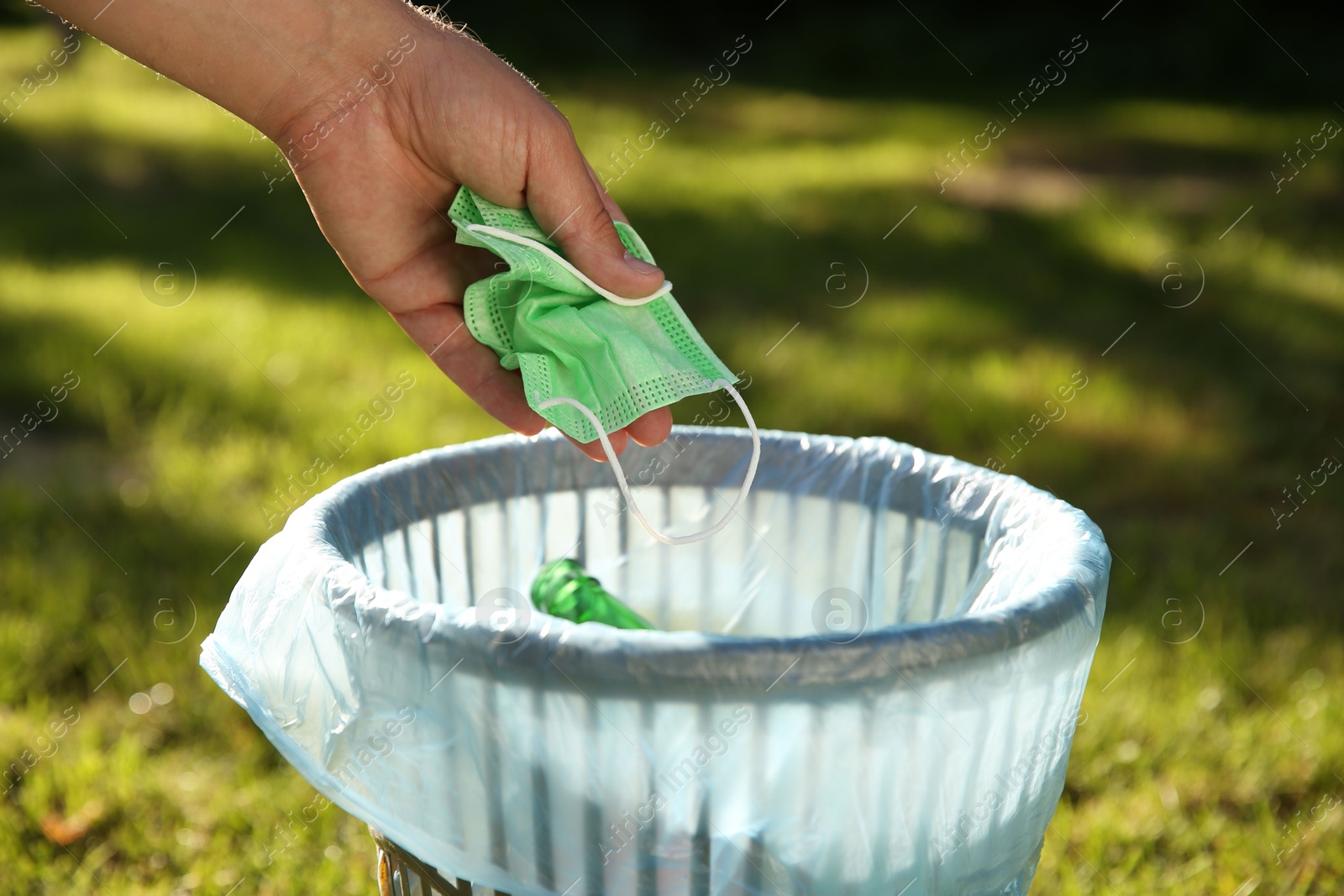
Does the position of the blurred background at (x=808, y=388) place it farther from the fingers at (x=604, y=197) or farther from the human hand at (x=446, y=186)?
the fingers at (x=604, y=197)

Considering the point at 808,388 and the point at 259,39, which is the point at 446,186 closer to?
the point at 259,39

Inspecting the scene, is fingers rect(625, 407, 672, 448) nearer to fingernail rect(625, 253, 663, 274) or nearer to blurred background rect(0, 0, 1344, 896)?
fingernail rect(625, 253, 663, 274)

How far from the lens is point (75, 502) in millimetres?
2199

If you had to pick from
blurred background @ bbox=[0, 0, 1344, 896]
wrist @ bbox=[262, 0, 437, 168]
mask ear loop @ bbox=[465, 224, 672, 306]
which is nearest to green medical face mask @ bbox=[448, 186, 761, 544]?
mask ear loop @ bbox=[465, 224, 672, 306]

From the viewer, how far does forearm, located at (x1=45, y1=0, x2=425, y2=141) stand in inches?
42.8

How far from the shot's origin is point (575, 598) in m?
1.23

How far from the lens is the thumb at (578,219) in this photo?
1080 millimetres

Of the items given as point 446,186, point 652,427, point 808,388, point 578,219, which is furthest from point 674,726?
point 808,388

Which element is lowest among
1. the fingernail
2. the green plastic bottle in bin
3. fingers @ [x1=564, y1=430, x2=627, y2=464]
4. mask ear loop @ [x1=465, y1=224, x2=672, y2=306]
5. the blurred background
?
the blurred background

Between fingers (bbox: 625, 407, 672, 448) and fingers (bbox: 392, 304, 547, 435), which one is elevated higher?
fingers (bbox: 625, 407, 672, 448)

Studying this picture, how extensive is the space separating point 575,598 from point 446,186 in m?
0.45

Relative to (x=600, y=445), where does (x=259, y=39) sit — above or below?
above

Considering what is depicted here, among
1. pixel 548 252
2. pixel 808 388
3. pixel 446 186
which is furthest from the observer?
pixel 808 388

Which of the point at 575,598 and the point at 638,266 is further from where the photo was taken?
the point at 575,598
